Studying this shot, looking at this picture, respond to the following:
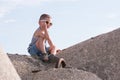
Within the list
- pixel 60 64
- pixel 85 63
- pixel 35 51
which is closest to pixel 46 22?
pixel 35 51

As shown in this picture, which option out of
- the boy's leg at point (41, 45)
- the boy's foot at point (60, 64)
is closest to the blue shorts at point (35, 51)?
the boy's leg at point (41, 45)

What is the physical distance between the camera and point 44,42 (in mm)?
10562

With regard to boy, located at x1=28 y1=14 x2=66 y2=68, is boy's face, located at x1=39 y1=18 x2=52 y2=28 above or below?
above

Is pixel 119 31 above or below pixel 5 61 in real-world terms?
above

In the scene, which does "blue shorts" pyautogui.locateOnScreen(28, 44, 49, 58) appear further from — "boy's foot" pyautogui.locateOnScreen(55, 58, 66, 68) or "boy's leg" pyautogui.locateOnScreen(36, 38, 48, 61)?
"boy's foot" pyautogui.locateOnScreen(55, 58, 66, 68)

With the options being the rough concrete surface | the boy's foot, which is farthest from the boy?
the rough concrete surface

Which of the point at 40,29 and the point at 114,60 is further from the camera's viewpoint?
the point at 114,60

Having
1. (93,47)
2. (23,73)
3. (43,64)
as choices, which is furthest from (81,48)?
(23,73)

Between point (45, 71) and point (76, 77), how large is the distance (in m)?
0.80

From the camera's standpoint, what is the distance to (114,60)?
11945 mm

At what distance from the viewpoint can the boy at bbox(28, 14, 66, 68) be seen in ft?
34.5

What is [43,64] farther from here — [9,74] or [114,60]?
[9,74]

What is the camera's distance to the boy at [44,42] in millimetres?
10516

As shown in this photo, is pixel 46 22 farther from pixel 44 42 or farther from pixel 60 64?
pixel 60 64
